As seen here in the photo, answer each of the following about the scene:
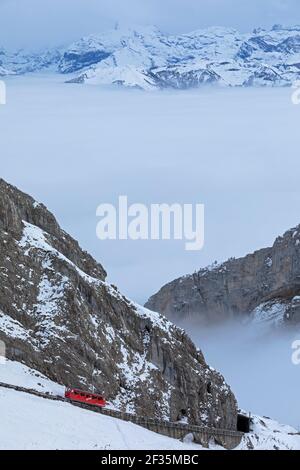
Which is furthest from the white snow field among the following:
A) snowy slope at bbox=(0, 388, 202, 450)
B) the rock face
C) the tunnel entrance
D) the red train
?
the tunnel entrance

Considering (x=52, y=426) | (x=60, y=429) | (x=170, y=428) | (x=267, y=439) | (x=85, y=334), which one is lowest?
(x=60, y=429)

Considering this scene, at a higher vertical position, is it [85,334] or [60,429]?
[85,334]

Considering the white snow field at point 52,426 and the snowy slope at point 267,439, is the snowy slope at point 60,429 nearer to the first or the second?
the white snow field at point 52,426

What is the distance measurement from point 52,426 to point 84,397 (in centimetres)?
1567

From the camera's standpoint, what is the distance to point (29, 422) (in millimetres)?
59250

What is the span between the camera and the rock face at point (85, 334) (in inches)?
3231

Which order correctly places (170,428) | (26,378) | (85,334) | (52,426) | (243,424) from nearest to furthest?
(52,426), (26,378), (170,428), (85,334), (243,424)

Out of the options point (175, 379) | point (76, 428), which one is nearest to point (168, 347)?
point (175, 379)

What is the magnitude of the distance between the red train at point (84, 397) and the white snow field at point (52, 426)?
2004 mm

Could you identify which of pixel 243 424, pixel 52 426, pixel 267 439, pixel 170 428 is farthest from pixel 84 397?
pixel 267 439

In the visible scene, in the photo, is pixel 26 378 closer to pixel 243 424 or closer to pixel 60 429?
pixel 60 429

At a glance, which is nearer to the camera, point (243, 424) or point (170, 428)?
point (170, 428)

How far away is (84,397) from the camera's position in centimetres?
7625
